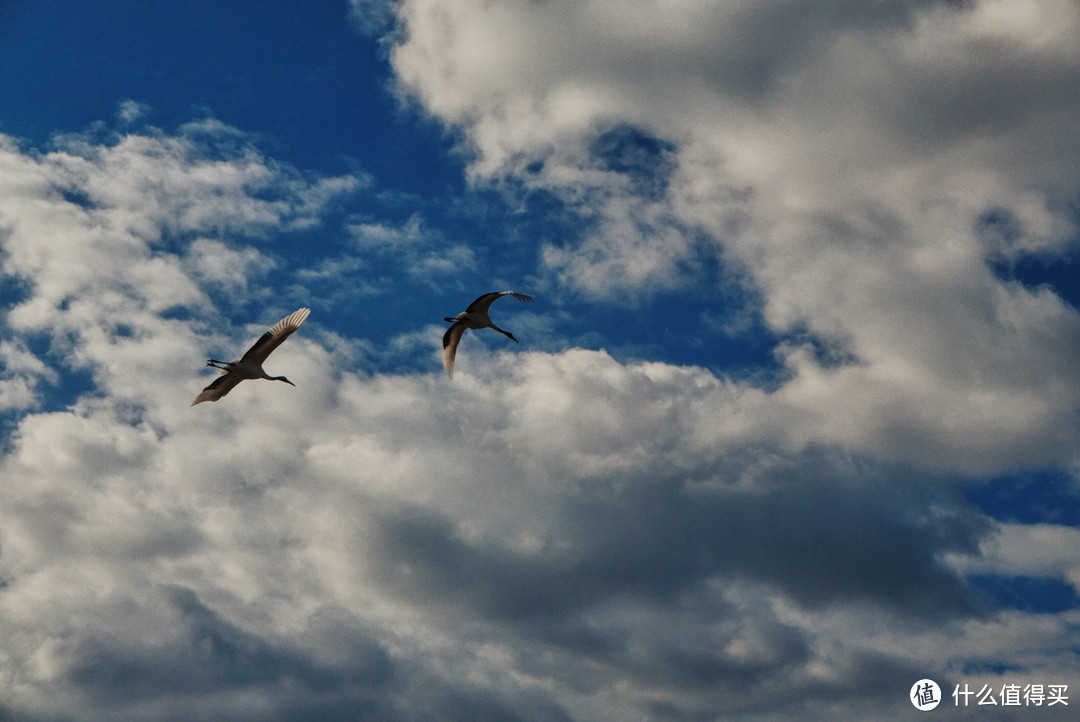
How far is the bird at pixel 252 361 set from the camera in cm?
6406

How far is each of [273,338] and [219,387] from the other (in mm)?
5829

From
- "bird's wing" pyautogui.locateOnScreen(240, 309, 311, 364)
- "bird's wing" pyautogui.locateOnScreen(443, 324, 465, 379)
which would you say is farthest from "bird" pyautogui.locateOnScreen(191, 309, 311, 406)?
"bird's wing" pyautogui.locateOnScreen(443, 324, 465, 379)

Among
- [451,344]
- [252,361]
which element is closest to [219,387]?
[252,361]

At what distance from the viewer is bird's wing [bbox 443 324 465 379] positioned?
7356 centimetres

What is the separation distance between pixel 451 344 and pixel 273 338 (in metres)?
15.7

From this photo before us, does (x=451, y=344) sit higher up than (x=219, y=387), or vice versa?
(x=451, y=344)

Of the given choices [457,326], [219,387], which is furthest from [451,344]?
[219,387]

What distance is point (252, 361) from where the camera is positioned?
213 feet

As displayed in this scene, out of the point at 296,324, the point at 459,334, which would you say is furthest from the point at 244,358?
the point at 459,334

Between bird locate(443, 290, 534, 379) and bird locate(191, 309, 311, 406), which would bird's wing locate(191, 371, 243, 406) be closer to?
bird locate(191, 309, 311, 406)

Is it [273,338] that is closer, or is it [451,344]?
[273,338]

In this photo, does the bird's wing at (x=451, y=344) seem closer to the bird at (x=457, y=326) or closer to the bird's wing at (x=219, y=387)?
the bird at (x=457, y=326)

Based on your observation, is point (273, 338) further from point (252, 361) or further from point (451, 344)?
point (451, 344)

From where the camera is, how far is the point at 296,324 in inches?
2557
